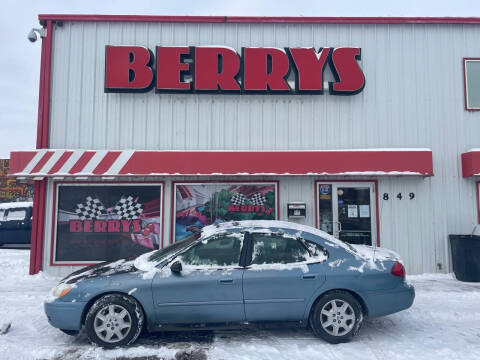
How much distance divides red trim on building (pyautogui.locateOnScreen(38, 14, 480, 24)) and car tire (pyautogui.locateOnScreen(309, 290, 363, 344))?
7.36 metres

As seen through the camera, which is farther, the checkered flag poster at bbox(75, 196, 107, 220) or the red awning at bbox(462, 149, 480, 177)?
the checkered flag poster at bbox(75, 196, 107, 220)

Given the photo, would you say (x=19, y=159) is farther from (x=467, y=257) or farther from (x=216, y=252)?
(x=467, y=257)

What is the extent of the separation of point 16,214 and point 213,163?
32.5 feet

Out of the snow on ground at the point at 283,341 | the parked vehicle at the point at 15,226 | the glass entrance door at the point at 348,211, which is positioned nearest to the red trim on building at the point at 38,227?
the snow on ground at the point at 283,341

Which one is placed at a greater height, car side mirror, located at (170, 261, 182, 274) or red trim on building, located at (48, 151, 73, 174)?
red trim on building, located at (48, 151, 73, 174)

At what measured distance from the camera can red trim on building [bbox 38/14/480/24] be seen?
9383mm

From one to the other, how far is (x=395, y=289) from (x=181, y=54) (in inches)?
287

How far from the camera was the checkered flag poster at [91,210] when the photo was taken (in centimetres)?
907

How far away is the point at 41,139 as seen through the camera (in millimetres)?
9133

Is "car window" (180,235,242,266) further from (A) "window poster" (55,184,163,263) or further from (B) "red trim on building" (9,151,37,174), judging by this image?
(B) "red trim on building" (9,151,37,174)

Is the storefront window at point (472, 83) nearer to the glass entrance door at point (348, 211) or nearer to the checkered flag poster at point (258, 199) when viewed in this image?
the glass entrance door at point (348, 211)

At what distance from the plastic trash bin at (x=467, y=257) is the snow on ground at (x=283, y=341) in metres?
2.25

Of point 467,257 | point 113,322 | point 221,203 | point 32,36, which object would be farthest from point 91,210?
point 467,257

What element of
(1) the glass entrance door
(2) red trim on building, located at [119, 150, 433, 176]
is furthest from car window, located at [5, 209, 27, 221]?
(1) the glass entrance door
